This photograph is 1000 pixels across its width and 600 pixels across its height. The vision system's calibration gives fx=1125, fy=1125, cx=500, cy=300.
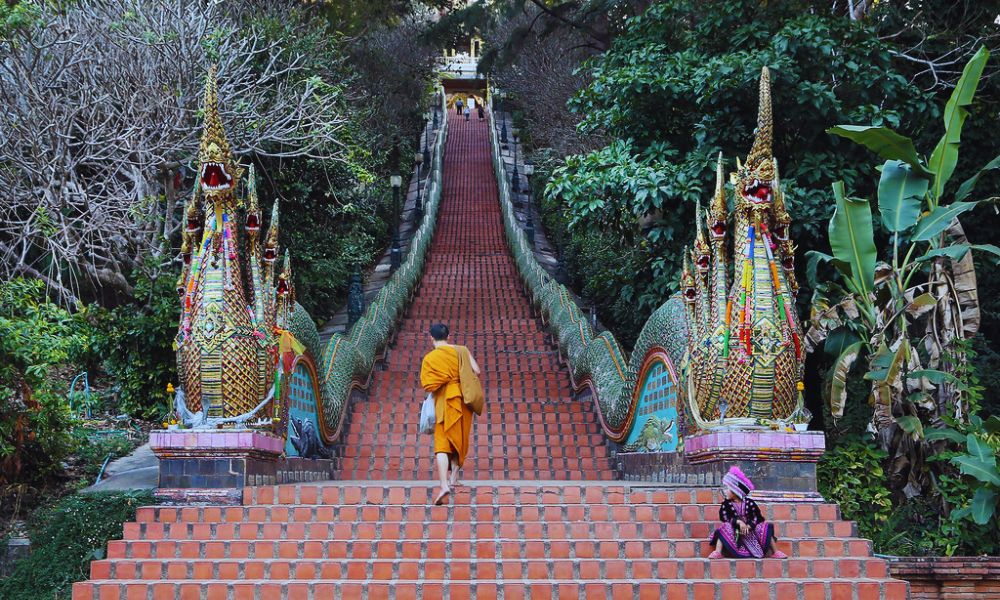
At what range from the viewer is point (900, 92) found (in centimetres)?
1313

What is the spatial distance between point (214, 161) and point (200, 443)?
2292mm

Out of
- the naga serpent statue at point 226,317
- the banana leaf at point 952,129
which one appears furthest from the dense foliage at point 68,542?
the banana leaf at point 952,129

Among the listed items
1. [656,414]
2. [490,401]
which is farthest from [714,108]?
[490,401]

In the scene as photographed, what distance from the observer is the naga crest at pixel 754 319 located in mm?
8898

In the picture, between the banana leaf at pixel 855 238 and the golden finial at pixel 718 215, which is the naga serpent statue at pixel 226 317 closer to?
the golden finial at pixel 718 215

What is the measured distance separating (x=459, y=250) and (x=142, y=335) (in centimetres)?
1594

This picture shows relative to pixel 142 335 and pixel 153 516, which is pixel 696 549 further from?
pixel 142 335

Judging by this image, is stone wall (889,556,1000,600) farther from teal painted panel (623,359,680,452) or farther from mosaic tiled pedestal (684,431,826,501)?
teal painted panel (623,359,680,452)

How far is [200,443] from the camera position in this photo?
873 centimetres

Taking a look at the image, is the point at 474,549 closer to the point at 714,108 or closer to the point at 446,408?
the point at 446,408

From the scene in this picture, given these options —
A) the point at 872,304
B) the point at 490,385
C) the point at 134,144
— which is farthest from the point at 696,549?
the point at 134,144

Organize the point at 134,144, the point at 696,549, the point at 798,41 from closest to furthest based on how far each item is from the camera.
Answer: the point at 696,549 → the point at 798,41 → the point at 134,144

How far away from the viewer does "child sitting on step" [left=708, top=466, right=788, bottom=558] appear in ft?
25.0

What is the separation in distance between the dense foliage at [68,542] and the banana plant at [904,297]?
6360 millimetres
